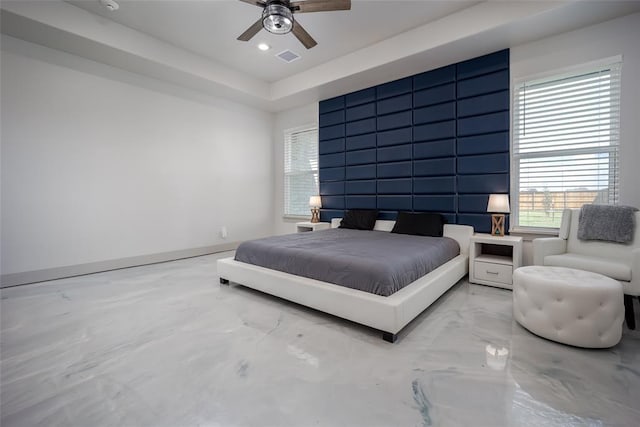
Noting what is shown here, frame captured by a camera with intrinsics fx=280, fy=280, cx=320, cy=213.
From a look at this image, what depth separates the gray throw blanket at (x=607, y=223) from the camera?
8.20ft

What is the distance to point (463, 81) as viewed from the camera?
3.66 m

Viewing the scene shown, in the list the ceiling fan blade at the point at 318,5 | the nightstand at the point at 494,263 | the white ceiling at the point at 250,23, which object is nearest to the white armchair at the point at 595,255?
the nightstand at the point at 494,263

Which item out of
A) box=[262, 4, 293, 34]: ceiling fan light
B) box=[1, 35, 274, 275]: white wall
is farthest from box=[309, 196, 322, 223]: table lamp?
box=[262, 4, 293, 34]: ceiling fan light

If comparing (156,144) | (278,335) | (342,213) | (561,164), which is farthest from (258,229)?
(561,164)

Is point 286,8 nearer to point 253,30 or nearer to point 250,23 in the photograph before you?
point 253,30

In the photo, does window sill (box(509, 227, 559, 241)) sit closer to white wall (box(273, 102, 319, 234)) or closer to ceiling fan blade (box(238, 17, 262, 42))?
white wall (box(273, 102, 319, 234))

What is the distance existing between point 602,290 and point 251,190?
202 inches

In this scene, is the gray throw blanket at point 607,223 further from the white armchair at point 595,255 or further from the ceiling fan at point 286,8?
the ceiling fan at point 286,8

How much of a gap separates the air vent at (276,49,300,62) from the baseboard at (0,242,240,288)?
3324 millimetres

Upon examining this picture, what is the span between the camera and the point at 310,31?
3525 millimetres

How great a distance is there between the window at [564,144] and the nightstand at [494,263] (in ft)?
1.75

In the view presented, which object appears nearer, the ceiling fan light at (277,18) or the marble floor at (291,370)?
the marble floor at (291,370)

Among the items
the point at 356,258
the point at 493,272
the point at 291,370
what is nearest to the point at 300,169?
the point at 356,258

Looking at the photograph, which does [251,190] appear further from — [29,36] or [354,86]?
[29,36]
